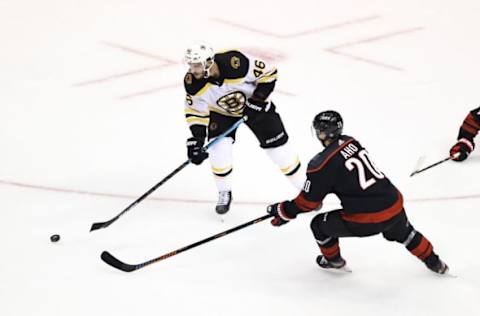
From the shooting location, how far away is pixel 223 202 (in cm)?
414

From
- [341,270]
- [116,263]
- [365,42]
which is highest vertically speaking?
[365,42]

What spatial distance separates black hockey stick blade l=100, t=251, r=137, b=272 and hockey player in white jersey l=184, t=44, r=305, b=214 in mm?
664

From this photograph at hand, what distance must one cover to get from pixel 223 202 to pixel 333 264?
0.88 meters

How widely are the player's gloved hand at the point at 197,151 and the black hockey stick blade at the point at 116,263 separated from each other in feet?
2.18

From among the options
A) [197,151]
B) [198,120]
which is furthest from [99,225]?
[198,120]

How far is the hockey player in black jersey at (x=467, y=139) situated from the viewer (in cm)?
458

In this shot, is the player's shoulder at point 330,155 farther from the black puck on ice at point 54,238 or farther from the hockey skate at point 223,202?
the black puck on ice at point 54,238

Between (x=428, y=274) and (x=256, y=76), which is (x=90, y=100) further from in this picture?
(x=428, y=274)

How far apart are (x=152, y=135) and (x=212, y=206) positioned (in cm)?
108

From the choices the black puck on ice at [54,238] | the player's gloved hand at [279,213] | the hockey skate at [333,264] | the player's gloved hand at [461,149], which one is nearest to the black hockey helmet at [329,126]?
the player's gloved hand at [279,213]

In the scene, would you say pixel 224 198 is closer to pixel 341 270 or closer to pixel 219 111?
pixel 219 111

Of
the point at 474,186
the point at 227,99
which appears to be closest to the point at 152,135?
the point at 227,99

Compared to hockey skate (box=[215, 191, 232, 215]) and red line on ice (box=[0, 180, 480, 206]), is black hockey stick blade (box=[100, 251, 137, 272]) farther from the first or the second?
red line on ice (box=[0, 180, 480, 206])

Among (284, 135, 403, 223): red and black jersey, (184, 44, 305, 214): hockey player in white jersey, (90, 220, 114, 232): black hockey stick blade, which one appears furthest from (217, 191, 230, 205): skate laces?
(284, 135, 403, 223): red and black jersey
